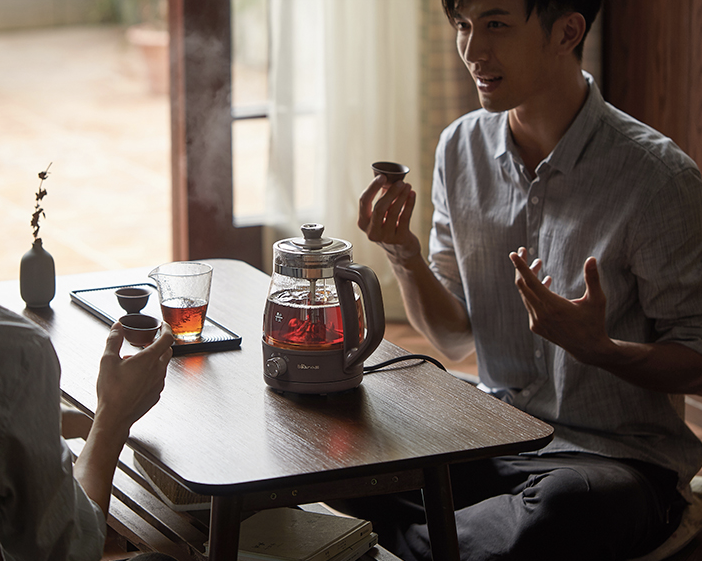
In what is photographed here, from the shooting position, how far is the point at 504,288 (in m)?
1.80

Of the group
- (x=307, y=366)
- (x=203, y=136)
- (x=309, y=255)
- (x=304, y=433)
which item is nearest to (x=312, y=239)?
(x=309, y=255)

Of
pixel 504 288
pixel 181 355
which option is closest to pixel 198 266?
pixel 181 355

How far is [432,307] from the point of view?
1.80 m

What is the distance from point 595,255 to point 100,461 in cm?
96

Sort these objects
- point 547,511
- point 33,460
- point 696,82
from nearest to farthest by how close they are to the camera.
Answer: point 33,460 < point 547,511 < point 696,82

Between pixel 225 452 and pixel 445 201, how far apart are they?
985mm

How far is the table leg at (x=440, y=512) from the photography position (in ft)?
4.06

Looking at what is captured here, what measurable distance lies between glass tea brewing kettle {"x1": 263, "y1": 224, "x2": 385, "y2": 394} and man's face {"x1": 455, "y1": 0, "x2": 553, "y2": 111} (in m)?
0.57

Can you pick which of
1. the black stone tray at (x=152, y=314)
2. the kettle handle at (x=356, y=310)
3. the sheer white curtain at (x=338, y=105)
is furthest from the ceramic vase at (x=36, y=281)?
the sheer white curtain at (x=338, y=105)

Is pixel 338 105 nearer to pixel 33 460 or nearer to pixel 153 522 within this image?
pixel 153 522

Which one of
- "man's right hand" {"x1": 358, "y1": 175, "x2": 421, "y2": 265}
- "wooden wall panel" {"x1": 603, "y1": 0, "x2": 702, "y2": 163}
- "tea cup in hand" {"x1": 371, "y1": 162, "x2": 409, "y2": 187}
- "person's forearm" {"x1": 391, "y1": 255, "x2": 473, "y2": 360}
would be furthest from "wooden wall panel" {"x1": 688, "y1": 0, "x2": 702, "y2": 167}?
"tea cup in hand" {"x1": 371, "y1": 162, "x2": 409, "y2": 187}

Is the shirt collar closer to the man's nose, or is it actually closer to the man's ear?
the man's ear

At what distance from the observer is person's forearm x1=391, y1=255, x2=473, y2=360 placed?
1764 millimetres

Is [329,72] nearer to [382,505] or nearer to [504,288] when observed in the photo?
[504,288]
